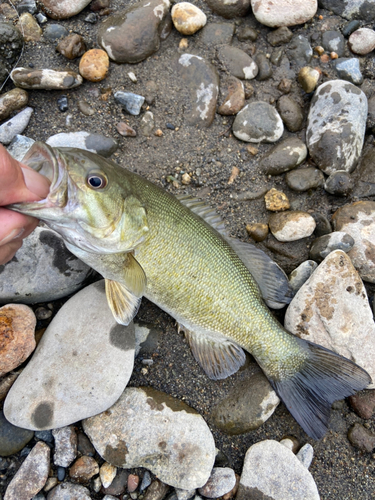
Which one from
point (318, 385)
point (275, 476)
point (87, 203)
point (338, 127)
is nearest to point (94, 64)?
point (87, 203)

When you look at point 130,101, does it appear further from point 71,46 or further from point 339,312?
point 339,312

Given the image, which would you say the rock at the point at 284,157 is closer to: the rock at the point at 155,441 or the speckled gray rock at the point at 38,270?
the speckled gray rock at the point at 38,270

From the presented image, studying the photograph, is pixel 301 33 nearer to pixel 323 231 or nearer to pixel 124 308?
pixel 323 231

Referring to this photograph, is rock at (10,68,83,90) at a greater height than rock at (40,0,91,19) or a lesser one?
lesser

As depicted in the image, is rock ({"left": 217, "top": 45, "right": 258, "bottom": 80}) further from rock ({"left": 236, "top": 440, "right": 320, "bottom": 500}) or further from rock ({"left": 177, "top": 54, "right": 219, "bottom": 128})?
rock ({"left": 236, "top": 440, "right": 320, "bottom": 500})

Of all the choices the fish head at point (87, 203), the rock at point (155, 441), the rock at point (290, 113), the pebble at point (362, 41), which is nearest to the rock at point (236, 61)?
the rock at point (290, 113)

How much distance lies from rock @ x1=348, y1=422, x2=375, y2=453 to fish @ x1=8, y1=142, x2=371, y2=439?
1.56 feet

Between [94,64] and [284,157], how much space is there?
230 cm

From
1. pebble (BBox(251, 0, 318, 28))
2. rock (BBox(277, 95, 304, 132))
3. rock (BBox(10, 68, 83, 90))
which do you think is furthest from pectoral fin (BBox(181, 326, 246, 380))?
pebble (BBox(251, 0, 318, 28))

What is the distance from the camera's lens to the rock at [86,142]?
345 centimetres

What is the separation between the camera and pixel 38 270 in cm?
327

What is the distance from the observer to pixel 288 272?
3.81 metres

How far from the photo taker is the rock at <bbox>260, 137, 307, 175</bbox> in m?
3.81

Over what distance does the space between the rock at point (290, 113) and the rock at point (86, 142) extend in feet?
6.30
